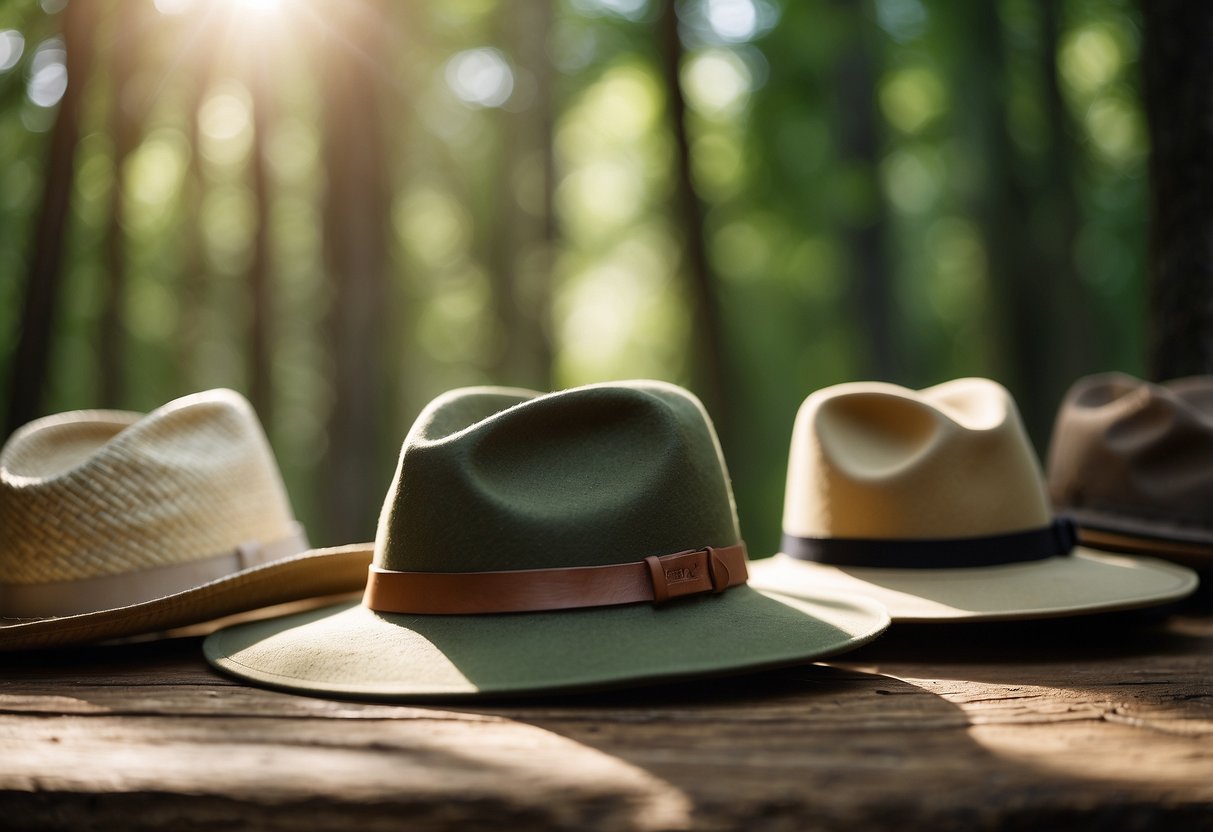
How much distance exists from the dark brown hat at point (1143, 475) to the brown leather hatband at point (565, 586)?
154 cm

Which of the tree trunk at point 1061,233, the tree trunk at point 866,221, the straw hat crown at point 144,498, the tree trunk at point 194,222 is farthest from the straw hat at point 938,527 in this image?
the tree trunk at point 1061,233

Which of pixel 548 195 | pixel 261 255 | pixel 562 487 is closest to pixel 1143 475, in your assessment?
pixel 562 487

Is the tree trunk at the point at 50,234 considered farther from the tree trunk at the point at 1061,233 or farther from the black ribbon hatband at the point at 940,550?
the tree trunk at the point at 1061,233

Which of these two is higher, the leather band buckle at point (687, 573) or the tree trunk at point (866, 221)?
the tree trunk at point (866, 221)

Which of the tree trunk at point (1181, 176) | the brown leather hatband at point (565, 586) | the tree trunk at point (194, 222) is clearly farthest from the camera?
the tree trunk at point (194, 222)

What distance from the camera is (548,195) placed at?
9352 mm

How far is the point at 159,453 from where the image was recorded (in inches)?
91.6

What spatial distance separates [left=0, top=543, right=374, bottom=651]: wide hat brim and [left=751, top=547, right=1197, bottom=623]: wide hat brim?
1.07m

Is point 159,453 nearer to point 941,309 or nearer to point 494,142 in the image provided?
point 494,142

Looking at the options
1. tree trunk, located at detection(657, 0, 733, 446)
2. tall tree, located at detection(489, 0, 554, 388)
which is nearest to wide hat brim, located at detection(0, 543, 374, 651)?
tree trunk, located at detection(657, 0, 733, 446)

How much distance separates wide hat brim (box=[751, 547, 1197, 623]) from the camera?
2.15 m

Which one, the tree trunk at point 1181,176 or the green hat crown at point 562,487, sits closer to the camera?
the green hat crown at point 562,487

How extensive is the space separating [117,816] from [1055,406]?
10282mm

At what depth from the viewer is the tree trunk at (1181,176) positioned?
3174 millimetres
